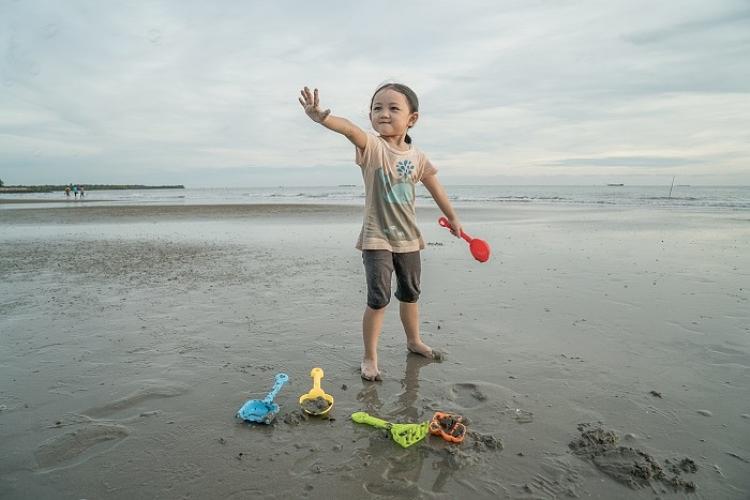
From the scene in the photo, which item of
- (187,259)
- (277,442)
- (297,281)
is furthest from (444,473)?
(187,259)

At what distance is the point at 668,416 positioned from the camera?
279cm

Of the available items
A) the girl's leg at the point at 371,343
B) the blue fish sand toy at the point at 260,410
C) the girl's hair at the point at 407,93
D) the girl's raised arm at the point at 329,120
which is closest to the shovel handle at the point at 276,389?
the blue fish sand toy at the point at 260,410

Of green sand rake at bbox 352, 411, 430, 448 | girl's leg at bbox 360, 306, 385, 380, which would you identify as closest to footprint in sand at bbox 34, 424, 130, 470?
green sand rake at bbox 352, 411, 430, 448

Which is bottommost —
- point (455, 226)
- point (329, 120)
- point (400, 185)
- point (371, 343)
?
point (371, 343)

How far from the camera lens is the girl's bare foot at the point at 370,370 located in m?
3.37

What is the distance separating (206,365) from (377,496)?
201 cm

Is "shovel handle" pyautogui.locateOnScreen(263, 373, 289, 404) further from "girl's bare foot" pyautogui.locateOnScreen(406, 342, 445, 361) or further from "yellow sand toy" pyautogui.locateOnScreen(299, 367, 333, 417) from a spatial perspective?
"girl's bare foot" pyautogui.locateOnScreen(406, 342, 445, 361)

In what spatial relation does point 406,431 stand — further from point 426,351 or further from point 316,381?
point 426,351

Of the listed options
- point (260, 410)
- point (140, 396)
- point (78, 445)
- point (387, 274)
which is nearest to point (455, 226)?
point (387, 274)

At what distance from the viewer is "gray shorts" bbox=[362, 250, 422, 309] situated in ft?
11.5

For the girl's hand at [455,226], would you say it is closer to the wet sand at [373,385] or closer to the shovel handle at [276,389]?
the wet sand at [373,385]

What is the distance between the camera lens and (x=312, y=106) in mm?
2893

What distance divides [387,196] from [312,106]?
0.95 metres

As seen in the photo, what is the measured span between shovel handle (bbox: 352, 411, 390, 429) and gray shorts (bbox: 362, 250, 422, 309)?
0.96 m
